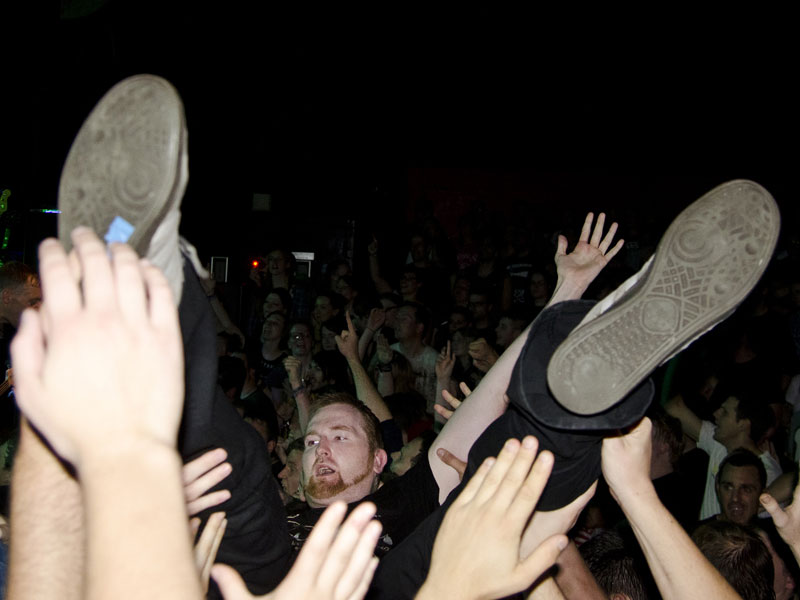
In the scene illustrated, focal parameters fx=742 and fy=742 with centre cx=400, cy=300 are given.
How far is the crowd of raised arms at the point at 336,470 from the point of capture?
771mm

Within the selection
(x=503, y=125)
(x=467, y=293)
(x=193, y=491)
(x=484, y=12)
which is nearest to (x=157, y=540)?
(x=193, y=491)

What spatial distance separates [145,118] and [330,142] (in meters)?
7.32

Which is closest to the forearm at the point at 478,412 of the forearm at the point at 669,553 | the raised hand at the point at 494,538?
the forearm at the point at 669,553

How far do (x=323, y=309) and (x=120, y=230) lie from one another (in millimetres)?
4693

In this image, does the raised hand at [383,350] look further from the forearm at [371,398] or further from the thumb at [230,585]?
the thumb at [230,585]

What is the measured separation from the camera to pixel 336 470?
2643mm

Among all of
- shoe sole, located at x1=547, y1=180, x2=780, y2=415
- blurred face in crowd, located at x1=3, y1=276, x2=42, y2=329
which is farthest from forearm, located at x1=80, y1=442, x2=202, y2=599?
blurred face in crowd, located at x1=3, y1=276, x2=42, y2=329

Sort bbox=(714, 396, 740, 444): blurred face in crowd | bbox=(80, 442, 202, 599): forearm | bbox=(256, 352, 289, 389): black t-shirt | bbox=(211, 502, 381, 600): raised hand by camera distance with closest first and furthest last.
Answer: bbox=(80, 442, 202, 599): forearm, bbox=(211, 502, 381, 600): raised hand, bbox=(714, 396, 740, 444): blurred face in crowd, bbox=(256, 352, 289, 389): black t-shirt

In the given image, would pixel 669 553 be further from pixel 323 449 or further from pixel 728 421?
pixel 728 421

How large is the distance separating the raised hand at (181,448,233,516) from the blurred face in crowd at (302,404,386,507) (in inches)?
50.0

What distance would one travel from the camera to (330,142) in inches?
331

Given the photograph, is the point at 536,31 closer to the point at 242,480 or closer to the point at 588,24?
the point at 588,24

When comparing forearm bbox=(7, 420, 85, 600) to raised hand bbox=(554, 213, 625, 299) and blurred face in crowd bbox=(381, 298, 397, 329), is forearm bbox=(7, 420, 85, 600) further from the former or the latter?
blurred face in crowd bbox=(381, 298, 397, 329)

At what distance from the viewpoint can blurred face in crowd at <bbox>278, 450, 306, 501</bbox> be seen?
3.24 metres
